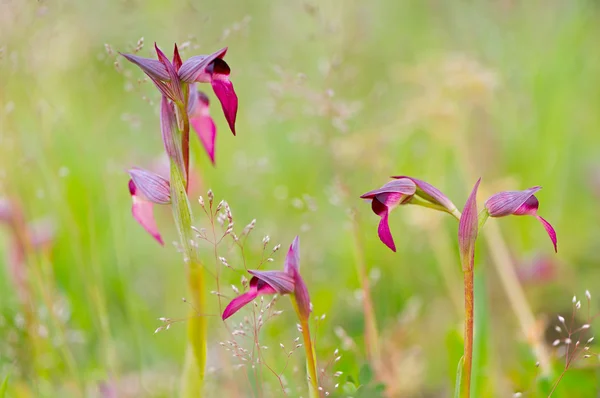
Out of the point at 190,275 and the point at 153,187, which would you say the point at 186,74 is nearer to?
the point at 153,187

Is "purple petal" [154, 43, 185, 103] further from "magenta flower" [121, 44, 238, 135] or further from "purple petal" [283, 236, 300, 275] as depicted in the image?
"purple petal" [283, 236, 300, 275]

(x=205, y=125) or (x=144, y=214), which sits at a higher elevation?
(x=205, y=125)

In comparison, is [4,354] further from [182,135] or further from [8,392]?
[182,135]

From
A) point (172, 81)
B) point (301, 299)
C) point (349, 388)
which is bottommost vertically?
point (349, 388)

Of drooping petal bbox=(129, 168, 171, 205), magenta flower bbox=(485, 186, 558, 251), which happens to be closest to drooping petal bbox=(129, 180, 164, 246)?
drooping petal bbox=(129, 168, 171, 205)

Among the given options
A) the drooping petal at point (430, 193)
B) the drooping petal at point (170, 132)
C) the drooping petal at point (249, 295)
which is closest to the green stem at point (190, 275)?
the drooping petal at point (170, 132)

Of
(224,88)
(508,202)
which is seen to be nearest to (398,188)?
(508,202)

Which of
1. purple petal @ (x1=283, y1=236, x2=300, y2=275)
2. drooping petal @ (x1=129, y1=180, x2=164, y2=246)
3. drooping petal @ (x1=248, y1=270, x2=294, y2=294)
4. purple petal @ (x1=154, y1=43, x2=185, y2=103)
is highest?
purple petal @ (x1=154, y1=43, x2=185, y2=103)

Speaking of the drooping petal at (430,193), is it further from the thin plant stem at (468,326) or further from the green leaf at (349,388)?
the green leaf at (349,388)
